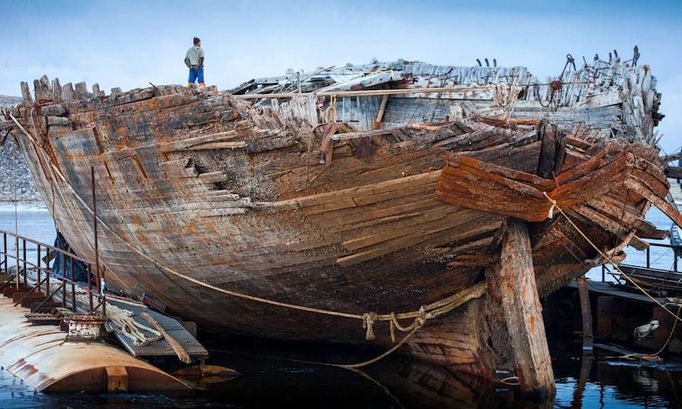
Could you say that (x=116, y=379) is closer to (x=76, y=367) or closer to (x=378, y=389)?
(x=76, y=367)

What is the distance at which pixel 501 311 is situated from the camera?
9.67m

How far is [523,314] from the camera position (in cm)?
923

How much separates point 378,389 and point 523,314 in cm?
220

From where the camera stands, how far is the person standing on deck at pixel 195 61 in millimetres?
12398

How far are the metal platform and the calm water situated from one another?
62 cm

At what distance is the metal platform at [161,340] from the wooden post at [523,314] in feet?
12.4

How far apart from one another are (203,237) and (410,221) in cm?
284

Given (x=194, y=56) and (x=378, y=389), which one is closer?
(x=378, y=389)

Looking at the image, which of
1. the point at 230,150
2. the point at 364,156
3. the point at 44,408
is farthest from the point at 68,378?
the point at 364,156

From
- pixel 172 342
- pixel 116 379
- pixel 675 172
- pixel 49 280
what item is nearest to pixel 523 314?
pixel 172 342

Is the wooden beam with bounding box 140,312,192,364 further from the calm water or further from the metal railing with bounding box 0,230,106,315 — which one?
the metal railing with bounding box 0,230,106,315

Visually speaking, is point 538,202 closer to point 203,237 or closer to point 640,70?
point 203,237

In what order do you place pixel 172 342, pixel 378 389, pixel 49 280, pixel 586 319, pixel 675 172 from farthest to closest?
pixel 675 172 < pixel 49 280 < pixel 586 319 < pixel 172 342 < pixel 378 389

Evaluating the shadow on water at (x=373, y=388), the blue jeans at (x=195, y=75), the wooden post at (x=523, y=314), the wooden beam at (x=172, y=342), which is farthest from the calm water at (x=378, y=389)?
the blue jeans at (x=195, y=75)
